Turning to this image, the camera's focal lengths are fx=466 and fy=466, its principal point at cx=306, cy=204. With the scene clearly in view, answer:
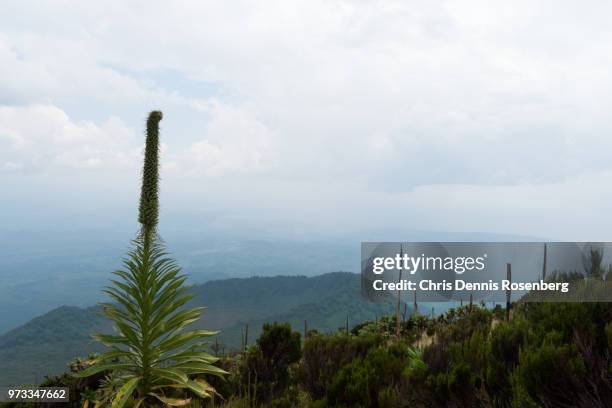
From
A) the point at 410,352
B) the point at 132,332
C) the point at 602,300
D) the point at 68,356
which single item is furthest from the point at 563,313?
the point at 68,356

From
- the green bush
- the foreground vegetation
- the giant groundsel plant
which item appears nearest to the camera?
the foreground vegetation

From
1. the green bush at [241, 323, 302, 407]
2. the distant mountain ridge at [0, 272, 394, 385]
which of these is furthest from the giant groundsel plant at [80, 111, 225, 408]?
the distant mountain ridge at [0, 272, 394, 385]

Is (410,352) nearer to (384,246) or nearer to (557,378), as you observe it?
(557,378)

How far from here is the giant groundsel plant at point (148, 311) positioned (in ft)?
22.2

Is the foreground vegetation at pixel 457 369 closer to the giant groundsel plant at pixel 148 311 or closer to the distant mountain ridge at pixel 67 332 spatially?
the giant groundsel plant at pixel 148 311

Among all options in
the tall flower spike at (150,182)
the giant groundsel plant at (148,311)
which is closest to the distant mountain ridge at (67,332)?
the giant groundsel plant at (148,311)

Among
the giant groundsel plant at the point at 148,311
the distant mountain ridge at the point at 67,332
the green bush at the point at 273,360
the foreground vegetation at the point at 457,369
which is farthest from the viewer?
the distant mountain ridge at the point at 67,332

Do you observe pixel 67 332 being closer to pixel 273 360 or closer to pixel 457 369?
pixel 273 360

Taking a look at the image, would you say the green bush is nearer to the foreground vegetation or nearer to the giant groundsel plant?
the foreground vegetation

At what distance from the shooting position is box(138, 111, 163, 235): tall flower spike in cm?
679

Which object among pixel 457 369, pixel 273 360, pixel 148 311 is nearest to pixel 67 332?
pixel 273 360

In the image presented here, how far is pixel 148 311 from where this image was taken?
6.84m

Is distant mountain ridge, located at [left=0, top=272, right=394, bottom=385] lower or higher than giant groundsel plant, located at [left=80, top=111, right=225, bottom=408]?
lower

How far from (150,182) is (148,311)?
1892 mm
